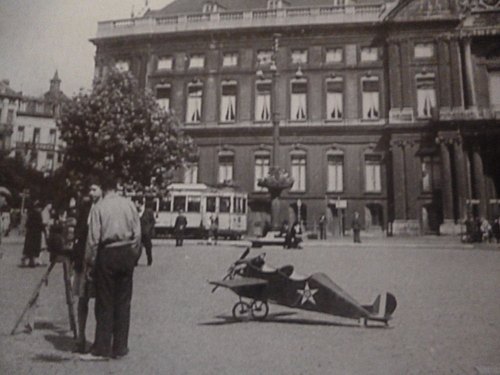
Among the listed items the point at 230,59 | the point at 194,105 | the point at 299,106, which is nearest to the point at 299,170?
the point at 299,106

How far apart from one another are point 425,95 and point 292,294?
16.2m

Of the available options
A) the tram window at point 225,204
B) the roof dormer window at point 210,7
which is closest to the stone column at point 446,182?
the tram window at point 225,204

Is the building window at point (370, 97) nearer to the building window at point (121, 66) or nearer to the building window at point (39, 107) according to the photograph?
the building window at point (121, 66)

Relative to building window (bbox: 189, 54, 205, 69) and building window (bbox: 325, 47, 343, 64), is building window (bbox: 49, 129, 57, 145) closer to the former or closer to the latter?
building window (bbox: 189, 54, 205, 69)

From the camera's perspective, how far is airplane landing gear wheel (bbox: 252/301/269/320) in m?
3.65

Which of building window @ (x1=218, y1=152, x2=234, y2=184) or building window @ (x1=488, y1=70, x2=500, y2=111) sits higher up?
building window @ (x1=488, y1=70, x2=500, y2=111)

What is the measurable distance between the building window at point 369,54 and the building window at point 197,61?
726 cm

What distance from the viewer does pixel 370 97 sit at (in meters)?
18.6

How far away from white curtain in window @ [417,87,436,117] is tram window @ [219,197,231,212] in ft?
29.9

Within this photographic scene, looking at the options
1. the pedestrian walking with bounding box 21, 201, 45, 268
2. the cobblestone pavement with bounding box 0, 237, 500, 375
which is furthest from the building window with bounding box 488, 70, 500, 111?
the pedestrian walking with bounding box 21, 201, 45, 268

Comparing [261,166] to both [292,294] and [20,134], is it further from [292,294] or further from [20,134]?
[292,294]

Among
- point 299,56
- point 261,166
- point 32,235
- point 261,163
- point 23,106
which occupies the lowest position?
point 32,235

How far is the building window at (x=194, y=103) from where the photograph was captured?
703 inches

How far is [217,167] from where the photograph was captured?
770 inches
